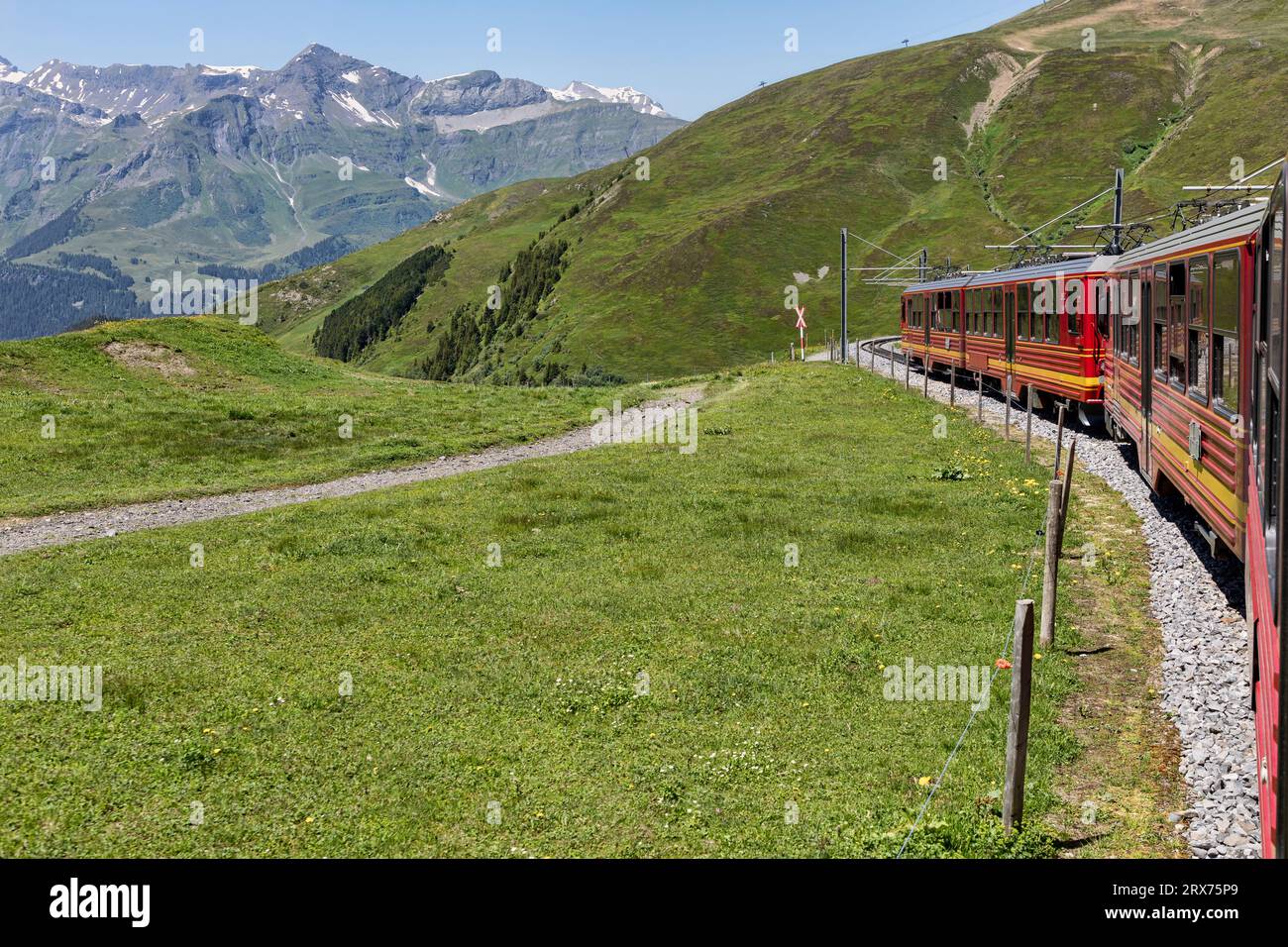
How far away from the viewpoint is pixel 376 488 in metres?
27.4

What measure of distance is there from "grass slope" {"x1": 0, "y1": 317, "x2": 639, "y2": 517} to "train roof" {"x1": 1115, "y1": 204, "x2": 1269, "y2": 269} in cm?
2239

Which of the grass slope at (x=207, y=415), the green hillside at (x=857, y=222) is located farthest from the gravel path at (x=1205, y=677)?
the green hillside at (x=857, y=222)

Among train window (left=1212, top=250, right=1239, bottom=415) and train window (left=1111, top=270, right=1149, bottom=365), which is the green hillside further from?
train window (left=1212, top=250, right=1239, bottom=415)

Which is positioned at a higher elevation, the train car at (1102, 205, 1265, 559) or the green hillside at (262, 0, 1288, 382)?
the green hillside at (262, 0, 1288, 382)

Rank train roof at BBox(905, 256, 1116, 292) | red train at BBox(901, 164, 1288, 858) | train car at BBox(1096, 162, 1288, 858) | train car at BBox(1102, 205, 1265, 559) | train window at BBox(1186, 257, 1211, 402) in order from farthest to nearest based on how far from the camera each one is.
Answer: train roof at BBox(905, 256, 1116, 292)
train window at BBox(1186, 257, 1211, 402)
train car at BBox(1102, 205, 1265, 559)
red train at BBox(901, 164, 1288, 858)
train car at BBox(1096, 162, 1288, 858)

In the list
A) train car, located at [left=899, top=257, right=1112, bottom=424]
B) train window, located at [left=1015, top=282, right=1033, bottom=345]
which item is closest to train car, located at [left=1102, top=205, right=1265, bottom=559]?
train car, located at [left=899, top=257, right=1112, bottom=424]

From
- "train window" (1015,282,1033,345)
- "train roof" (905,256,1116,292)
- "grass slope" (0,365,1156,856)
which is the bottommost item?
"grass slope" (0,365,1156,856)

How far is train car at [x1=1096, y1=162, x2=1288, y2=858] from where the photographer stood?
5.66 metres

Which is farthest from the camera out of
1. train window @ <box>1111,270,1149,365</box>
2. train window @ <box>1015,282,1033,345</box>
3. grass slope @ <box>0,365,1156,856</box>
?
train window @ <box>1015,282,1033,345</box>

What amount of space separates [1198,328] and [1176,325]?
2101 millimetres

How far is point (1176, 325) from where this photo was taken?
16797mm

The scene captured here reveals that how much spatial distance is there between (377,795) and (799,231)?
576 feet

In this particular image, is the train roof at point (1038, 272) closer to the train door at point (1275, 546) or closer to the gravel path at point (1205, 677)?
the gravel path at point (1205, 677)
